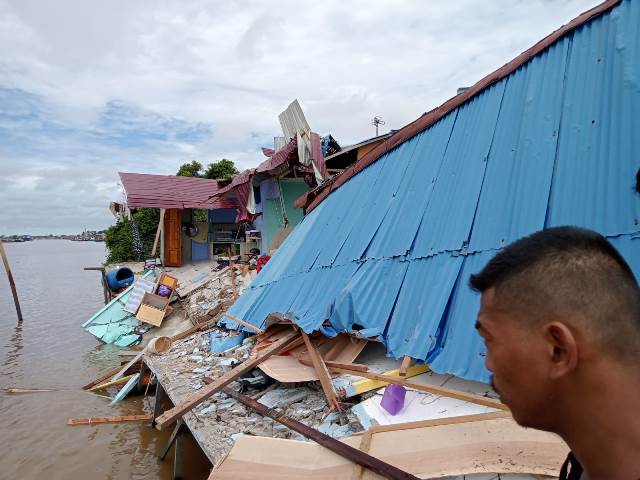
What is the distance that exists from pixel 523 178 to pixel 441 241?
1015 millimetres

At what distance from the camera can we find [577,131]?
3475 mm

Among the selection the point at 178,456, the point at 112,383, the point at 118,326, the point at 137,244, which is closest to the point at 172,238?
the point at 137,244

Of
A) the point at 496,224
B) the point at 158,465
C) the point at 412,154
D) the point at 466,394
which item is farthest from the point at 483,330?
the point at 158,465

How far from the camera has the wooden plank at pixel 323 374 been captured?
4.00 metres

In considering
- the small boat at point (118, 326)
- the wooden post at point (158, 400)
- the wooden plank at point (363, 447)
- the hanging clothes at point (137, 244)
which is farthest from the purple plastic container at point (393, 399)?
the hanging clothes at point (137, 244)

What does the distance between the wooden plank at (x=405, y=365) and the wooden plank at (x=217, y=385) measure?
76.4 inches

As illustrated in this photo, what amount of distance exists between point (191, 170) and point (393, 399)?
25.6 m

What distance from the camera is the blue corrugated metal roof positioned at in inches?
125

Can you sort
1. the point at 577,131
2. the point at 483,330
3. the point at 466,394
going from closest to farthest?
the point at 483,330
the point at 466,394
the point at 577,131

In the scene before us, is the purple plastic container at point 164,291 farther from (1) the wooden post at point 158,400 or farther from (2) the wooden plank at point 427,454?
(2) the wooden plank at point 427,454

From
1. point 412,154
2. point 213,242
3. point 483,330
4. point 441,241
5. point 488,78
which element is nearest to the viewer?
point 483,330

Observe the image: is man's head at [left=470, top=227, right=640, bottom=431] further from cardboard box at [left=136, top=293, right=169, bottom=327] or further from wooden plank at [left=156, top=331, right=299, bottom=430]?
cardboard box at [left=136, top=293, right=169, bottom=327]

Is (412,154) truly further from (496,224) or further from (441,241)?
(496,224)

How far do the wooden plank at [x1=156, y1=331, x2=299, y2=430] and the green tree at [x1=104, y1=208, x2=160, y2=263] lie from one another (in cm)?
2005
